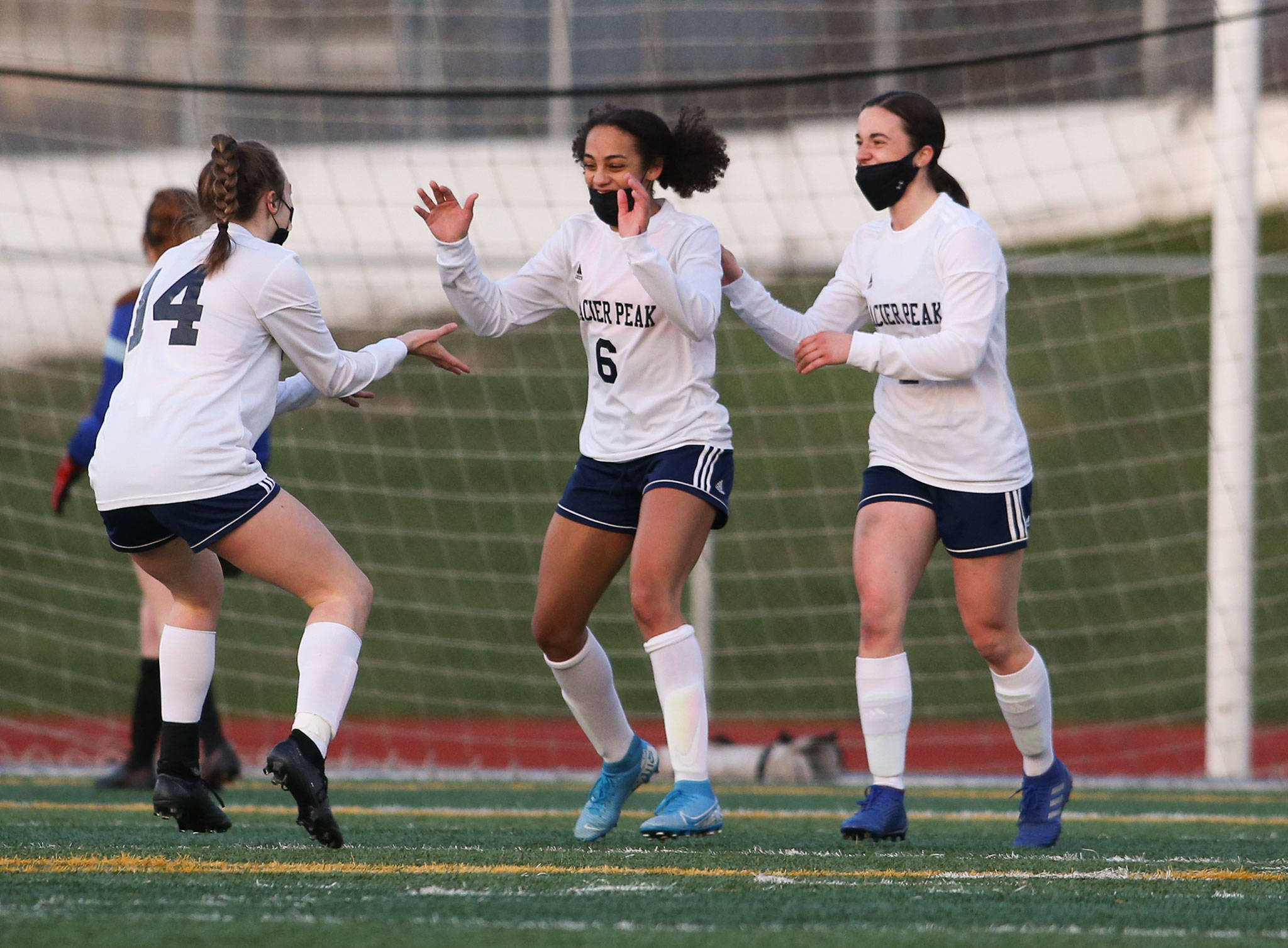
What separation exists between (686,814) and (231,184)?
182 cm

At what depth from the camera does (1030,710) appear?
405 cm

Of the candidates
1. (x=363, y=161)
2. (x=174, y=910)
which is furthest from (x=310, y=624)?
(x=363, y=161)

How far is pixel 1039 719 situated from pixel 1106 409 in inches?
494

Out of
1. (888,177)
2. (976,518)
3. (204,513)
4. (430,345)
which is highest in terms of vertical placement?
(888,177)

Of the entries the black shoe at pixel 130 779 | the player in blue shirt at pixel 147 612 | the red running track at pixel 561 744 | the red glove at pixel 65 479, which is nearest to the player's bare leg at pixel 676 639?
the player in blue shirt at pixel 147 612

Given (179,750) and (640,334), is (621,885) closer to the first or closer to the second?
(179,750)

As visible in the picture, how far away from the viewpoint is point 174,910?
2730 mm

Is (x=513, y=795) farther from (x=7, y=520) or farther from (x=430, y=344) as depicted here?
(x=7, y=520)

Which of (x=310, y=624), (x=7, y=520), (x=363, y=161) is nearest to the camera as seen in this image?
(x=310, y=624)

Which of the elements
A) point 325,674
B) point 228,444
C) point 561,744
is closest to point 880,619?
point 325,674

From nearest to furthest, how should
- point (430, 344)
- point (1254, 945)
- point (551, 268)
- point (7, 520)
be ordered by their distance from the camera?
1. point (1254, 945)
2. point (430, 344)
3. point (551, 268)
4. point (7, 520)

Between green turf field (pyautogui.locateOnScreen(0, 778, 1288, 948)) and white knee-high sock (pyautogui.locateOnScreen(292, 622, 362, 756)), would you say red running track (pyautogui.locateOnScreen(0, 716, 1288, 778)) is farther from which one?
white knee-high sock (pyautogui.locateOnScreen(292, 622, 362, 756))

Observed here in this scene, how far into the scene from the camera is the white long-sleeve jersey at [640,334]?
158 inches

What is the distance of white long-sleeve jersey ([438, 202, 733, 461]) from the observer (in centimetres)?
401
